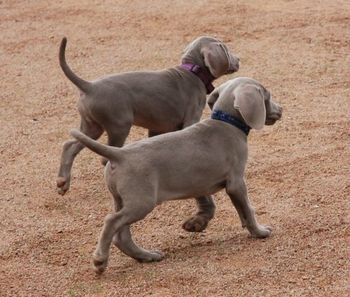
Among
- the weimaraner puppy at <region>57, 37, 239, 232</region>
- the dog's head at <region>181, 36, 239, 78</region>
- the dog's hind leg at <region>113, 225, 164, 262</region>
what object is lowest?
the dog's hind leg at <region>113, 225, 164, 262</region>

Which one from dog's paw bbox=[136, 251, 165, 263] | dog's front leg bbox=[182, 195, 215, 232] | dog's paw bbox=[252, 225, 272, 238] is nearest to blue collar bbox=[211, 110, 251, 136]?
dog's front leg bbox=[182, 195, 215, 232]

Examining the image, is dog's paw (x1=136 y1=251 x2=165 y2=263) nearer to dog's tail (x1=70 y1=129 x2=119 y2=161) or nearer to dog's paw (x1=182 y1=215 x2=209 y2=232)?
dog's paw (x1=182 y1=215 x2=209 y2=232)

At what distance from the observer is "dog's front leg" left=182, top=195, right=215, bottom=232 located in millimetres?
5934

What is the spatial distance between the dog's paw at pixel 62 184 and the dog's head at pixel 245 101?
1377 millimetres

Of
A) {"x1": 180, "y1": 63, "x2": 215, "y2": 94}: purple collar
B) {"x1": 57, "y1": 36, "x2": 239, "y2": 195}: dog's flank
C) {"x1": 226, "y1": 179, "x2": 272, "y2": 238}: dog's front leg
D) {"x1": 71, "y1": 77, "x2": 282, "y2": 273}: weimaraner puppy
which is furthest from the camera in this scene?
{"x1": 180, "y1": 63, "x2": 215, "y2": 94}: purple collar

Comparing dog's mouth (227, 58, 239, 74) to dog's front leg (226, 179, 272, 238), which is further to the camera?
dog's mouth (227, 58, 239, 74)

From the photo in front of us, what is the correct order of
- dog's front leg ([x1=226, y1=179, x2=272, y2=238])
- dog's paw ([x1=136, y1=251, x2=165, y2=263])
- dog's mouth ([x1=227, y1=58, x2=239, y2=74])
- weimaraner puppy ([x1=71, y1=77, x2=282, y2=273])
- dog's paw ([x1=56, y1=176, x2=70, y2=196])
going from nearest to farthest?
weimaraner puppy ([x1=71, y1=77, x2=282, y2=273])
dog's paw ([x1=136, y1=251, x2=165, y2=263])
dog's front leg ([x1=226, y1=179, x2=272, y2=238])
dog's paw ([x1=56, y1=176, x2=70, y2=196])
dog's mouth ([x1=227, y1=58, x2=239, y2=74])

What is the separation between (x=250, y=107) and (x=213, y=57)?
1184mm

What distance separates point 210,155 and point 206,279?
83 cm

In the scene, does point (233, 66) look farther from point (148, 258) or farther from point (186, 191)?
point (148, 258)

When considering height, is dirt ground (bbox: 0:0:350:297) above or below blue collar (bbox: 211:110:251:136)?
below

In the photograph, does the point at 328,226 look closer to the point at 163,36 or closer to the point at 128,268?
the point at 128,268

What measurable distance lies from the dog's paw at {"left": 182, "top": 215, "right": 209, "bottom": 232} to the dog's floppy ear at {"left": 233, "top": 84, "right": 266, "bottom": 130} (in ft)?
2.35

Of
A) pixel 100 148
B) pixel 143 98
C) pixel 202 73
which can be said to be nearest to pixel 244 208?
pixel 100 148
